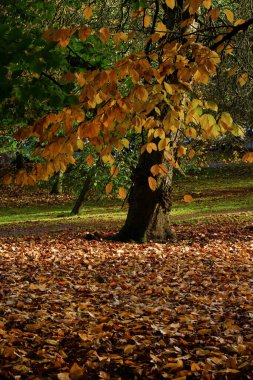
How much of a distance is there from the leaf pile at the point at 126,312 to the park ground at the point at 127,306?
13 mm

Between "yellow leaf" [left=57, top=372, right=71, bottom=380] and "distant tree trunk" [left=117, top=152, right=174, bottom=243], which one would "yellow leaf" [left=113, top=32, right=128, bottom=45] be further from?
"distant tree trunk" [left=117, top=152, right=174, bottom=243]

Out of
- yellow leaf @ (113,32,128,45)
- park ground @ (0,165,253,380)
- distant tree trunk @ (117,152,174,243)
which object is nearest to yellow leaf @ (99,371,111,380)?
park ground @ (0,165,253,380)

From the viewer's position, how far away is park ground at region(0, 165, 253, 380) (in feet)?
15.8

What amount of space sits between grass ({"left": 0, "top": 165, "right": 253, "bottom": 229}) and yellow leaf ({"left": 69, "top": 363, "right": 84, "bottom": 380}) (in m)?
14.0

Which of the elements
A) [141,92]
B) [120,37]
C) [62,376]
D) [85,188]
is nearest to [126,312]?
[62,376]

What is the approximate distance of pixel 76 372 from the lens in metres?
4.59

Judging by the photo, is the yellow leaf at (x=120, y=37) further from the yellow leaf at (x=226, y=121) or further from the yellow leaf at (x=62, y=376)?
the yellow leaf at (x=62, y=376)

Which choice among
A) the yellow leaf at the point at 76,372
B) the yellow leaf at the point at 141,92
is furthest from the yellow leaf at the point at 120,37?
the yellow leaf at the point at 76,372

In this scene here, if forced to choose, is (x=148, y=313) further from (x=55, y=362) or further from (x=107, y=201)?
(x=107, y=201)

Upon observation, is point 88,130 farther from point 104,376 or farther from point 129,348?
point 129,348

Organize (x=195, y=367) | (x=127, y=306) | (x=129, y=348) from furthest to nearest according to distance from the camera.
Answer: (x=127, y=306) → (x=129, y=348) → (x=195, y=367)

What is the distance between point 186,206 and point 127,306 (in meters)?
17.2

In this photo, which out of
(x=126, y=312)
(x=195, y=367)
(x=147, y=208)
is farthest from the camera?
(x=147, y=208)

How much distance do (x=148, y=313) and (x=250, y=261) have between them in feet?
14.5
